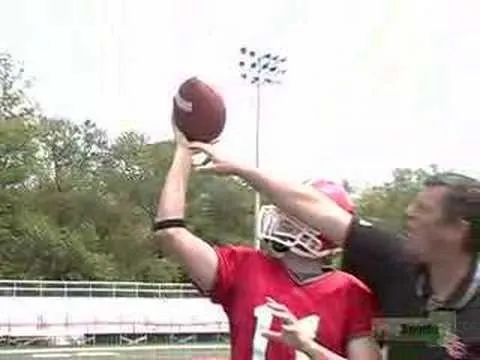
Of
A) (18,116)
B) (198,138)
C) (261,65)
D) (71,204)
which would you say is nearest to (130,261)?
(71,204)

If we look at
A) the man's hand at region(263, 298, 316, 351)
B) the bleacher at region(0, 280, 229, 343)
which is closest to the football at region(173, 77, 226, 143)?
the man's hand at region(263, 298, 316, 351)

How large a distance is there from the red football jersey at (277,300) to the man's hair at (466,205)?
1.65 feet

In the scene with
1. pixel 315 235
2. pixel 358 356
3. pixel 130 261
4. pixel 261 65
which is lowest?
pixel 130 261

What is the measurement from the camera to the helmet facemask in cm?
351

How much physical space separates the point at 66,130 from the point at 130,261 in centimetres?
937

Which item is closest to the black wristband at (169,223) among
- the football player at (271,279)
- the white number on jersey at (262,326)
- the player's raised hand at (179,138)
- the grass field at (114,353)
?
the football player at (271,279)

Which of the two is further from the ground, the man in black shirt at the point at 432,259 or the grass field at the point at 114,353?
the man in black shirt at the point at 432,259

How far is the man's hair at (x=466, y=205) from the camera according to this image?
2.80 metres

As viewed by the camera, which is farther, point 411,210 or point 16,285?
point 16,285

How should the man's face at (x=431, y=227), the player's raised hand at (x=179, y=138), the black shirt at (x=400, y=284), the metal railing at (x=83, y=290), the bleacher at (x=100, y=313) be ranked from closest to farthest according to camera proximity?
the black shirt at (x=400, y=284), the man's face at (x=431, y=227), the player's raised hand at (x=179, y=138), the bleacher at (x=100, y=313), the metal railing at (x=83, y=290)

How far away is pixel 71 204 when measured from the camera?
5881cm

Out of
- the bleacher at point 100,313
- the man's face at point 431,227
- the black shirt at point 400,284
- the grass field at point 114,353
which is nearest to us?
the black shirt at point 400,284

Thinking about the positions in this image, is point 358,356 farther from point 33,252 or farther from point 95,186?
point 95,186

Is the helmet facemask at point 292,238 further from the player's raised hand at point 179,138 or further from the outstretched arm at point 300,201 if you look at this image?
the player's raised hand at point 179,138
